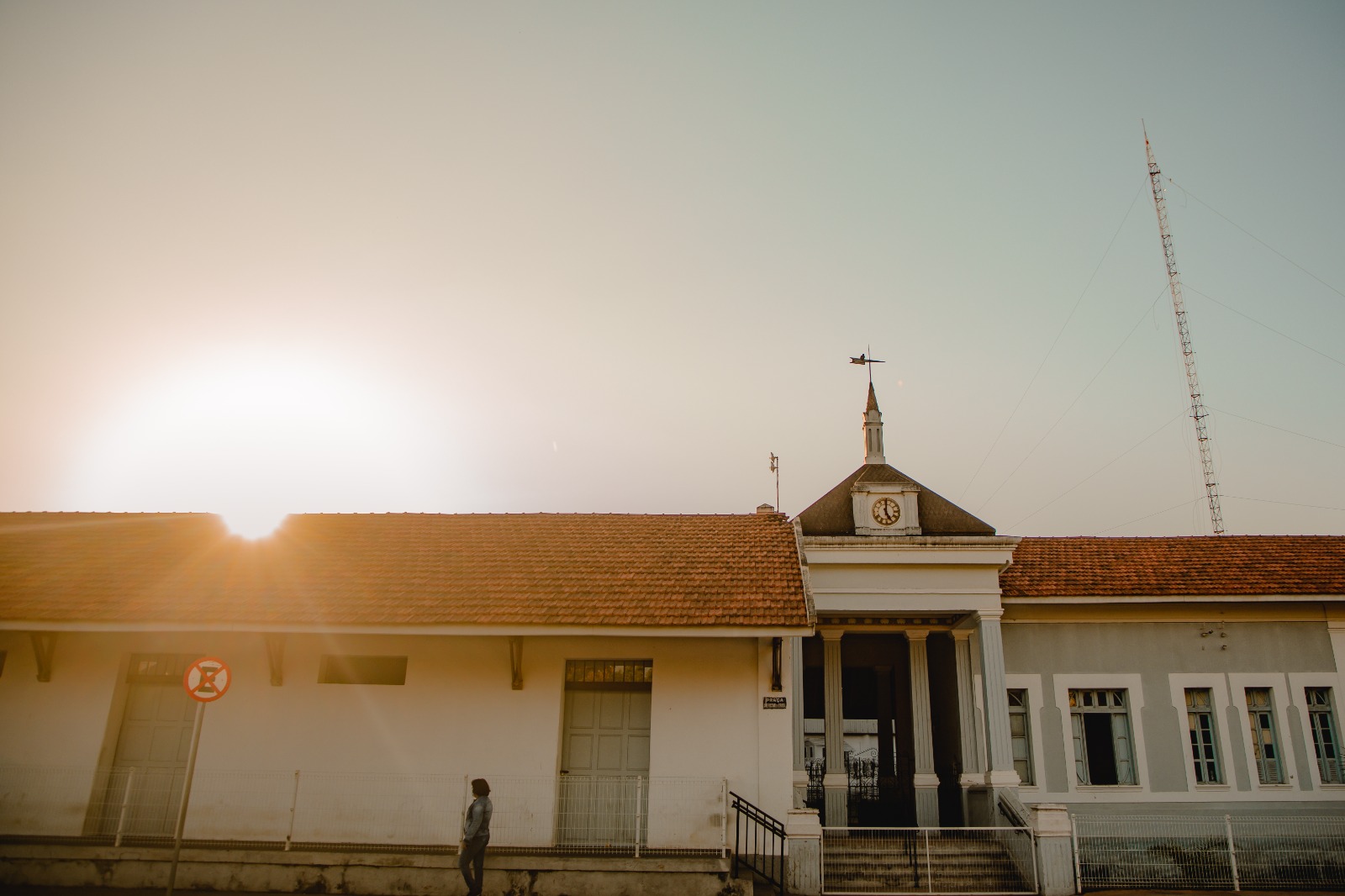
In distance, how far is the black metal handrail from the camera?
10.9 metres

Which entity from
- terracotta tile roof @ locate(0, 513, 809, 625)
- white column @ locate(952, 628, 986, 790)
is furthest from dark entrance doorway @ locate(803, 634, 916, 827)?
terracotta tile roof @ locate(0, 513, 809, 625)

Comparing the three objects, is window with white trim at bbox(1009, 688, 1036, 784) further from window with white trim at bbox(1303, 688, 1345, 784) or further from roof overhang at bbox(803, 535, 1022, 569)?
window with white trim at bbox(1303, 688, 1345, 784)

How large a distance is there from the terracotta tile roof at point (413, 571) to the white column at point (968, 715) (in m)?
3.59

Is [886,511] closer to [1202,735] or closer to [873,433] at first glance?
[873,433]

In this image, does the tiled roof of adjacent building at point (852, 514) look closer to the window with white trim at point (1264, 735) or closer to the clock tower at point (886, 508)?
the clock tower at point (886, 508)

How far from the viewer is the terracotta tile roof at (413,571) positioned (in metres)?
12.1

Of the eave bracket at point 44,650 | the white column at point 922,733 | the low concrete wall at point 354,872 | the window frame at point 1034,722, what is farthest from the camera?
the white column at point 922,733

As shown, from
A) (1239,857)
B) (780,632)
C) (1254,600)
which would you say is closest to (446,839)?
(780,632)

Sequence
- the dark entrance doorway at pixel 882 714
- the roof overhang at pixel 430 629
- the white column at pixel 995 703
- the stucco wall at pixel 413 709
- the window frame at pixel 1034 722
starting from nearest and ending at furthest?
the roof overhang at pixel 430 629 → the stucco wall at pixel 413 709 → the white column at pixel 995 703 → the window frame at pixel 1034 722 → the dark entrance doorway at pixel 882 714

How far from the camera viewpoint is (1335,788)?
1435cm

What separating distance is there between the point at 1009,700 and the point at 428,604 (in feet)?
32.4

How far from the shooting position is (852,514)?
16.1 metres

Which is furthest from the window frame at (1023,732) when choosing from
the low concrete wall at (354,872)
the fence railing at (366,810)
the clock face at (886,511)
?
the low concrete wall at (354,872)

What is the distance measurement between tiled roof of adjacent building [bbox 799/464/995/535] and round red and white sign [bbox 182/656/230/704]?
983 cm
